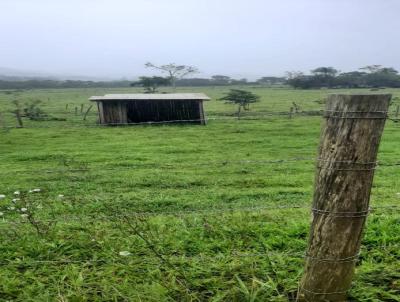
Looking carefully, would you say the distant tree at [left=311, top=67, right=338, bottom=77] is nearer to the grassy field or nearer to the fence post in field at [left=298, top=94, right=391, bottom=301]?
the grassy field

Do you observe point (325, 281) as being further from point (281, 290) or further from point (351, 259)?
point (281, 290)

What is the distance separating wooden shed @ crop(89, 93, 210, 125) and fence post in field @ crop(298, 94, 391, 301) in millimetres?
23913

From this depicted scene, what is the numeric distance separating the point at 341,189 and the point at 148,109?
25007mm

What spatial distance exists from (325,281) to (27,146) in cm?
1667

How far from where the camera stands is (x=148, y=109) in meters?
27.1

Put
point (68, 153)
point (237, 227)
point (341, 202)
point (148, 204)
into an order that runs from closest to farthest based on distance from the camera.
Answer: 1. point (341, 202)
2. point (237, 227)
3. point (148, 204)
4. point (68, 153)

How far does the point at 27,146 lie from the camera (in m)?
17.4

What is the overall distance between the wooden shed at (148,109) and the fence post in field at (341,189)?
78.5ft

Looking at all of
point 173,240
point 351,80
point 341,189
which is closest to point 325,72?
point 351,80

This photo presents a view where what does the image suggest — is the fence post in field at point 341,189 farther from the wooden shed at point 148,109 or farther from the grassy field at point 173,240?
the wooden shed at point 148,109

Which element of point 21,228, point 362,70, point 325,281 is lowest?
point 362,70

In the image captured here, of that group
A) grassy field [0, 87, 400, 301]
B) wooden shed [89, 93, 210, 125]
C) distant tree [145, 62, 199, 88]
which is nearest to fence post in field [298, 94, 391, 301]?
grassy field [0, 87, 400, 301]

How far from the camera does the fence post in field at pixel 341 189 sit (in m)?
2.46

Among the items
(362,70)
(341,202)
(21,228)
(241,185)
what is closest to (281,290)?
(341,202)
